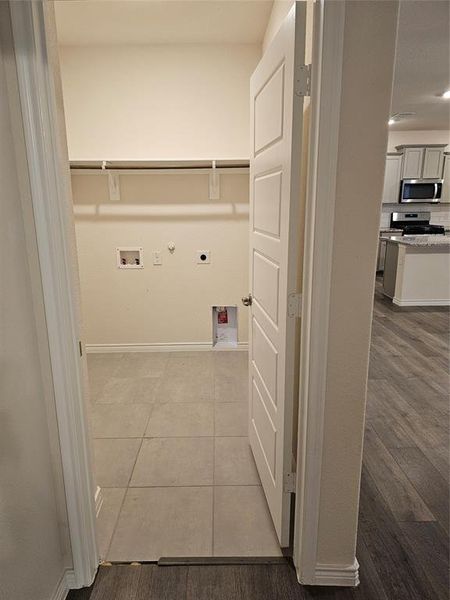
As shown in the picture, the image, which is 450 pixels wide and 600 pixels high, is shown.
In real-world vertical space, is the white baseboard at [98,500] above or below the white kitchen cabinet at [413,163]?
below

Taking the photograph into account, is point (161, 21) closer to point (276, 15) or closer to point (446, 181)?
point (276, 15)

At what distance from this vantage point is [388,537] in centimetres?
170

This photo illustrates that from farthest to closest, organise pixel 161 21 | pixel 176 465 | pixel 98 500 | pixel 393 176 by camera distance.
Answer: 1. pixel 393 176
2. pixel 161 21
3. pixel 176 465
4. pixel 98 500

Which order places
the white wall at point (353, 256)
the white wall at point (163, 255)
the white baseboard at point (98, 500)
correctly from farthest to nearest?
the white wall at point (163, 255) → the white baseboard at point (98, 500) → the white wall at point (353, 256)

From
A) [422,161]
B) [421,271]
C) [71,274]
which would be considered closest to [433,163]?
[422,161]

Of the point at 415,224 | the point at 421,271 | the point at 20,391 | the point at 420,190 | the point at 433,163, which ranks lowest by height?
the point at 421,271

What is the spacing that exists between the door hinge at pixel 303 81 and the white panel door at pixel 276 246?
15 mm

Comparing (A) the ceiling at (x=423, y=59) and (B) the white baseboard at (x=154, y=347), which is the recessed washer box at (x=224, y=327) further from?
(A) the ceiling at (x=423, y=59)

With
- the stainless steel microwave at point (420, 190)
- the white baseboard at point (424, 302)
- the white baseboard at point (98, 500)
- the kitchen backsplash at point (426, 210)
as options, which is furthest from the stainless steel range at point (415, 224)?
the white baseboard at point (98, 500)

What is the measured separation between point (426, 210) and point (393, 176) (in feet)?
3.84

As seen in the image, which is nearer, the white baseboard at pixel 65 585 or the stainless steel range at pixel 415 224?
the white baseboard at pixel 65 585

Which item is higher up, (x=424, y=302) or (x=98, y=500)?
(x=424, y=302)

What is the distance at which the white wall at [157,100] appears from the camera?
10.5ft

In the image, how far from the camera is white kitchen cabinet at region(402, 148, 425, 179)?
726 centimetres
